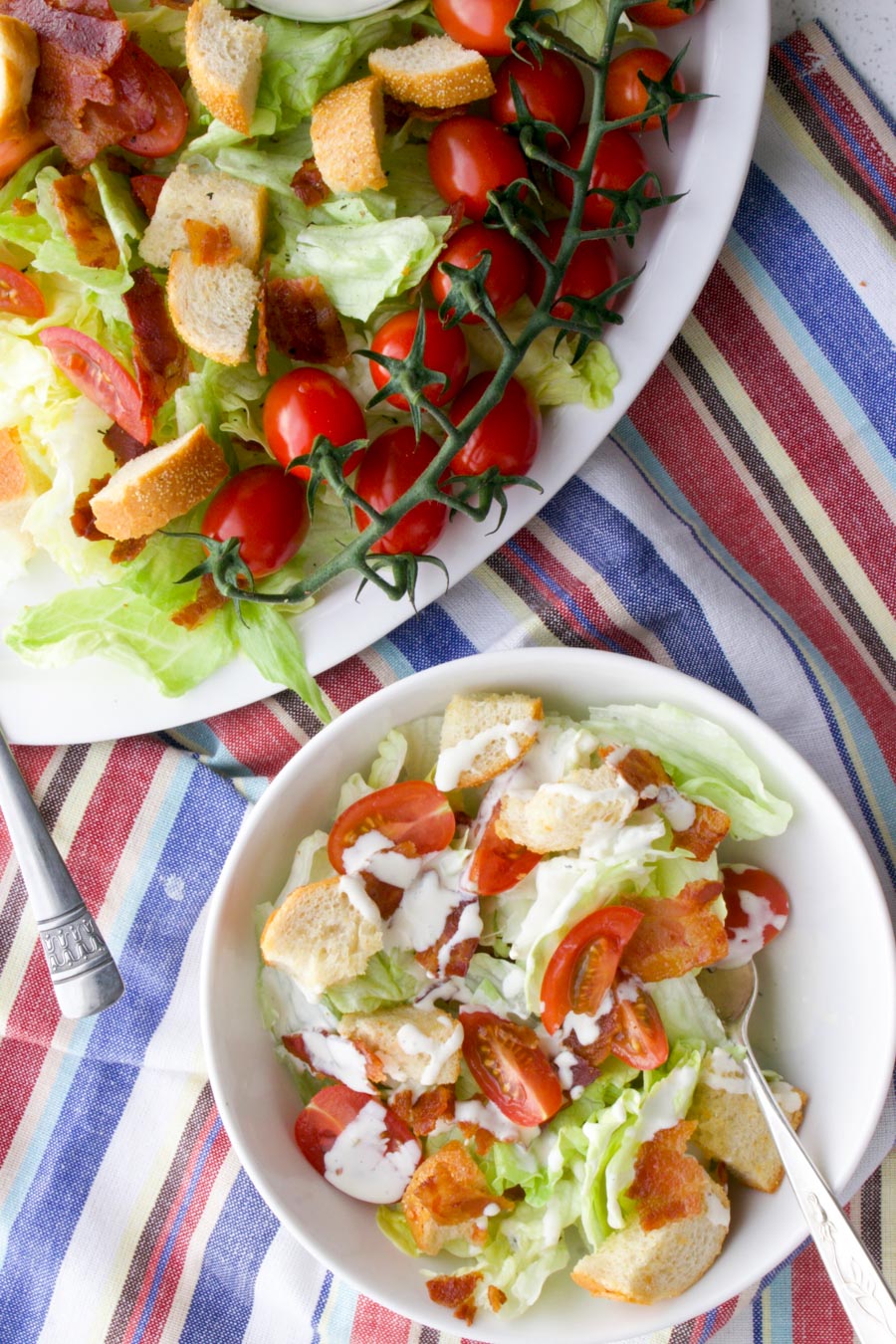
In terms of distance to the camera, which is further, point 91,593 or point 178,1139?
point 178,1139

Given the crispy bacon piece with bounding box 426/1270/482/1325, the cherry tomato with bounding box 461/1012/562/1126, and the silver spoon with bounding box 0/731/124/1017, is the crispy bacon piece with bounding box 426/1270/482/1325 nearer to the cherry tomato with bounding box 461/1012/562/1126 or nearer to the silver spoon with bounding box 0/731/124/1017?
the cherry tomato with bounding box 461/1012/562/1126

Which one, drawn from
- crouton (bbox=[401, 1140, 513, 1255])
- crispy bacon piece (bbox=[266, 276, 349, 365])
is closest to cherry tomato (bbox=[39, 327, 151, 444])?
crispy bacon piece (bbox=[266, 276, 349, 365])

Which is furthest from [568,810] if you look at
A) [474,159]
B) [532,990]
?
Result: [474,159]

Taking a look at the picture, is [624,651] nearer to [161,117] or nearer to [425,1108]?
[425,1108]

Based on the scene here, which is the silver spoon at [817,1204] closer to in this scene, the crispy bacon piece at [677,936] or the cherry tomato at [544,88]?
the crispy bacon piece at [677,936]

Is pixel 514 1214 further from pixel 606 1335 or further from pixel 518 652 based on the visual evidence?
pixel 518 652

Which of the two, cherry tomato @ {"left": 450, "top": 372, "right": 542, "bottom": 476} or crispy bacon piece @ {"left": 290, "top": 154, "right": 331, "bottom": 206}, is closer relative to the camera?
cherry tomato @ {"left": 450, "top": 372, "right": 542, "bottom": 476}

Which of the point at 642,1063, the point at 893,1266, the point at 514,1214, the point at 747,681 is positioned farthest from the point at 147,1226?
the point at 747,681
